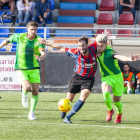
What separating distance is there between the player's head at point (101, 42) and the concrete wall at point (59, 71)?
7804mm

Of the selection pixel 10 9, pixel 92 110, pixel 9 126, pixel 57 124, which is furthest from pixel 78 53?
pixel 10 9

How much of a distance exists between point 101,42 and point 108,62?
17.4 inches

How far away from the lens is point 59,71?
15.4m

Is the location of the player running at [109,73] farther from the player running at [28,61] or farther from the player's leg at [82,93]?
the player running at [28,61]

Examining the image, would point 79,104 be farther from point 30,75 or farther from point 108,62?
point 30,75

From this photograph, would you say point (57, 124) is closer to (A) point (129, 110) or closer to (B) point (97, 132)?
(B) point (97, 132)

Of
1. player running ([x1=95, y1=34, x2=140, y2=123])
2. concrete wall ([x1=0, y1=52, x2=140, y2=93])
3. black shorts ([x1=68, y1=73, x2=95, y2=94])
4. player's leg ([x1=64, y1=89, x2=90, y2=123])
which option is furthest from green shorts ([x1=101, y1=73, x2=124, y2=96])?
concrete wall ([x1=0, y1=52, x2=140, y2=93])

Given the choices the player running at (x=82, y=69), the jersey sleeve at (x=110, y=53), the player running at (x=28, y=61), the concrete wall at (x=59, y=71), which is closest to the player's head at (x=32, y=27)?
the player running at (x=28, y=61)

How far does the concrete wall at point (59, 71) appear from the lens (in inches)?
604

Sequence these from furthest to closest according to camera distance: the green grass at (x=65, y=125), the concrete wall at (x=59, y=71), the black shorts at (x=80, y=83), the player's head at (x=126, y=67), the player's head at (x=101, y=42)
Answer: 1. the concrete wall at (x=59, y=71)
2. the player's head at (x=126, y=67)
3. the black shorts at (x=80, y=83)
4. the player's head at (x=101, y=42)
5. the green grass at (x=65, y=125)

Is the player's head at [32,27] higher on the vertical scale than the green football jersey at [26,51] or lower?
higher

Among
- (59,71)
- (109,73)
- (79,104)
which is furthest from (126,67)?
(79,104)

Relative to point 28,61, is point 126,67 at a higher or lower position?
lower

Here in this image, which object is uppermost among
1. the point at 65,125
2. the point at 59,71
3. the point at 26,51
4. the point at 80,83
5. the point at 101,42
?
the point at 101,42
